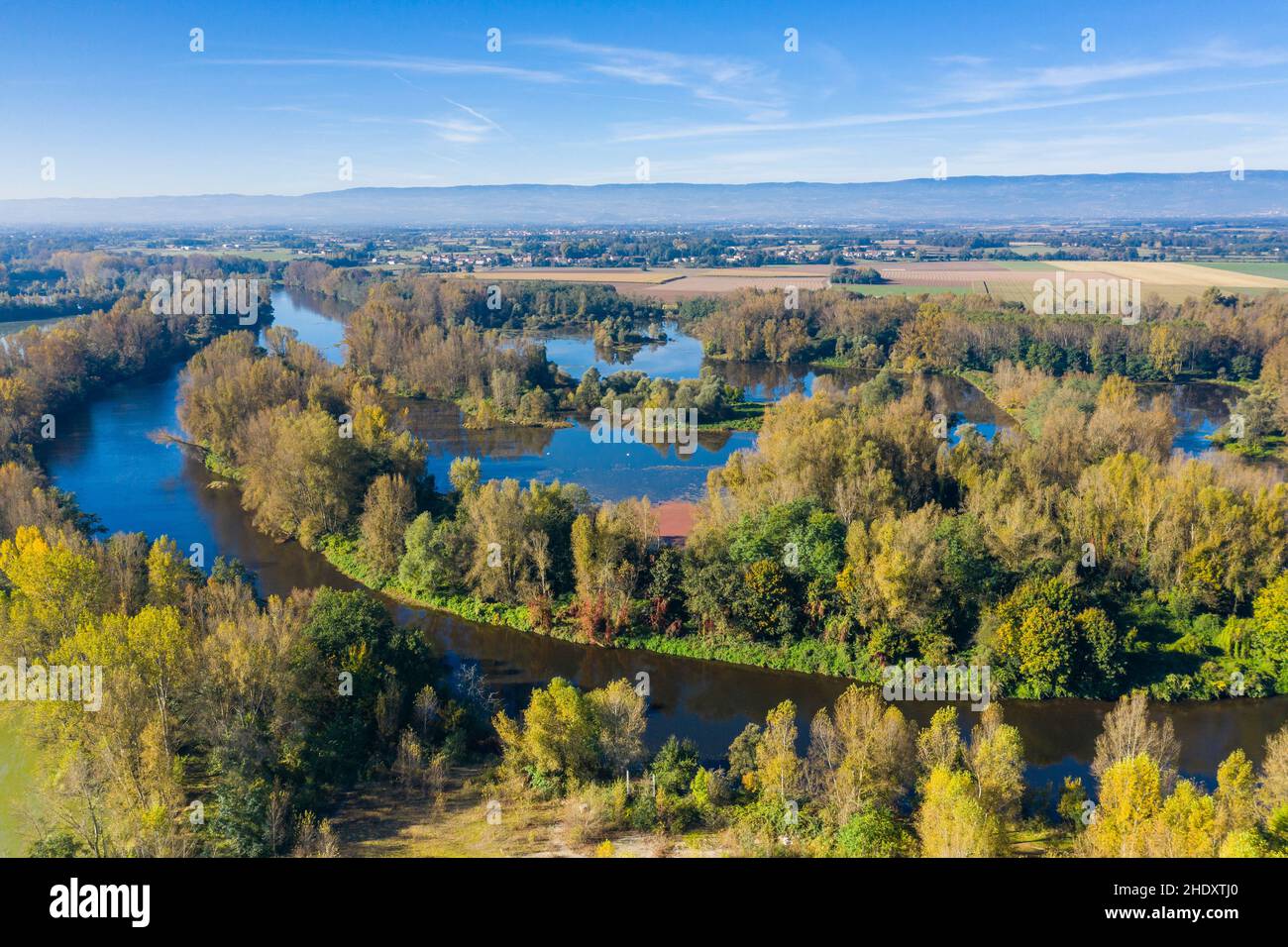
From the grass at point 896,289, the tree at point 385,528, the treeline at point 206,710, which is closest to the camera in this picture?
the treeline at point 206,710

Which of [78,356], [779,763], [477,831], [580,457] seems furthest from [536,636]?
[78,356]

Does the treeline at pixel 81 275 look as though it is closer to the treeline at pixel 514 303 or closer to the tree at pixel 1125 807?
the treeline at pixel 514 303

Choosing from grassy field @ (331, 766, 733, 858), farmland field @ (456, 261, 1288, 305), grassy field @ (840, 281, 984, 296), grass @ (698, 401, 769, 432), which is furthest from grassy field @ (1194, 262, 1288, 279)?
grassy field @ (331, 766, 733, 858)

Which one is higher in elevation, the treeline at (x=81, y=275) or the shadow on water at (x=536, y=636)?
the treeline at (x=81, y=275)

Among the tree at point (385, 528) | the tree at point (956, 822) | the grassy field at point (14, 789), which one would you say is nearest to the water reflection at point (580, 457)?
the tree at point (385, 528)

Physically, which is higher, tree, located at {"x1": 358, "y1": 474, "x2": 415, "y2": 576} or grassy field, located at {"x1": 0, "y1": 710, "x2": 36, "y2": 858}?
tree, located at {"x1": 358, "y1": 474, "x2": 415, "y2": 576}

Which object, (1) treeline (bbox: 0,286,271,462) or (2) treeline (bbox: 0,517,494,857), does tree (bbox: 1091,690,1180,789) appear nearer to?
(2) treeline (bbox: 0,517,494,857)

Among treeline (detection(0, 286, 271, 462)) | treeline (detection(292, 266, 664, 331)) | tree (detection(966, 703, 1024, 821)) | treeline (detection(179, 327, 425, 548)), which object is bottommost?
tree (detection(966, 703, 1024, 821))
